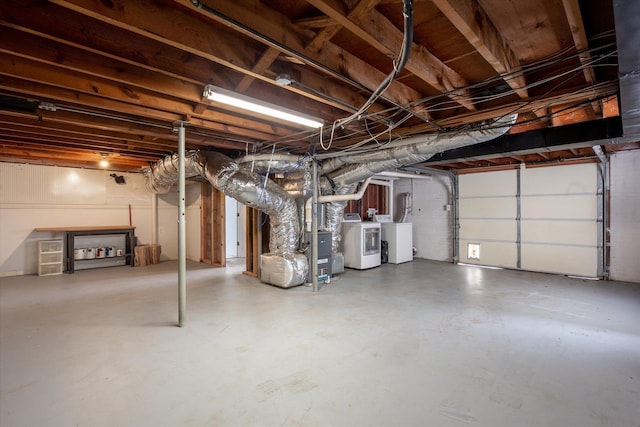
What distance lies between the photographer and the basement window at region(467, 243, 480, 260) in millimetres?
6541

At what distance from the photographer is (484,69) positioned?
7.59 ft

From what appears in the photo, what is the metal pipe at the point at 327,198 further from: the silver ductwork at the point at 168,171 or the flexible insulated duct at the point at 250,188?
the silver ductwork at the point at 168,171

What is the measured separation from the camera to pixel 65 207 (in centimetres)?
613

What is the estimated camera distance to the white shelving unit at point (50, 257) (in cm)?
559

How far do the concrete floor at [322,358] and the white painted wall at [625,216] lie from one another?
3.14 feet

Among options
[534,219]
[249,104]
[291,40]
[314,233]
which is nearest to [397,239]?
[534,219]

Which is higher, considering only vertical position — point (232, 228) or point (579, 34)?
point (579, 34)

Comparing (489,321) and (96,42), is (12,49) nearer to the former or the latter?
(96,42)

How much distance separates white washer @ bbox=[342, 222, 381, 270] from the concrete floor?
1.53m

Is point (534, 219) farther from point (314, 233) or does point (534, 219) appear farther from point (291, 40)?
point (291, 40)

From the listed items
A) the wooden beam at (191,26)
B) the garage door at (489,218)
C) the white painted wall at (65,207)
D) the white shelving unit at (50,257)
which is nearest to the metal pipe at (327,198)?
the wooden beam at (191,26)

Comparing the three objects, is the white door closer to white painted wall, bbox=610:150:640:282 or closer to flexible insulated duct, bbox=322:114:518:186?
flexible insulated duct, bbox=322:114:518:186

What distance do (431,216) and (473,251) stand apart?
4.02 ft

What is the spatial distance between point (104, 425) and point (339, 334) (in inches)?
70.8
